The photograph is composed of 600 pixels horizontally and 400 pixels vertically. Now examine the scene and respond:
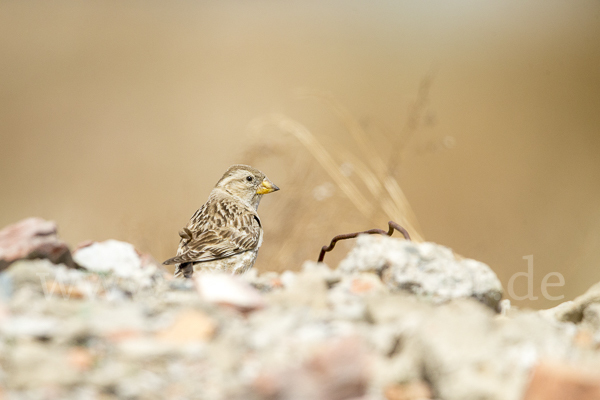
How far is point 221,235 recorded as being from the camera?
347 cm

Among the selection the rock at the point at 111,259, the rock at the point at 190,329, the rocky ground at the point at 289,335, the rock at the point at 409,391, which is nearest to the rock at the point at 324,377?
the rocky ground at the point at 289,335

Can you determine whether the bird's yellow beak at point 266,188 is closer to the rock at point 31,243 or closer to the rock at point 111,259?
the rock at point 111,259

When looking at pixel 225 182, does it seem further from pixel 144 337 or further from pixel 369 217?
pixel 144 337

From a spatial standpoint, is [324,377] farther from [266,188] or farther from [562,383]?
[266,188]

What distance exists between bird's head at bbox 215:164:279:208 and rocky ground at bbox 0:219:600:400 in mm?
2117

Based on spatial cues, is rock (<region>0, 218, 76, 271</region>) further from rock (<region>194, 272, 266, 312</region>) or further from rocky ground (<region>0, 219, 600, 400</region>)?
rock (<region>194, 272, 266, 312</region>)

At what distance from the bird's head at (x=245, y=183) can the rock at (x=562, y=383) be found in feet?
9.50

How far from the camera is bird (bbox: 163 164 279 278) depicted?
3.29m

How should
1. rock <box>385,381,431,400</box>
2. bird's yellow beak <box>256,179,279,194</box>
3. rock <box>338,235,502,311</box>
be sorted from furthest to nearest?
bird's yellow beak <box>256,179,279,194</box> → rock <box>338,235,502,311</box> → rock <box>385,381,431,400</box>

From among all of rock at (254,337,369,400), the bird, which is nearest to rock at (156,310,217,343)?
rock at (254,337,369,400)

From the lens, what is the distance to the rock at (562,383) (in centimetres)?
119

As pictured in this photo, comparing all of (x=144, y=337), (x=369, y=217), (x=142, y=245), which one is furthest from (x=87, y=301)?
(x=142, y=245)

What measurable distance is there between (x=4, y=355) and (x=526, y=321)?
126 cm

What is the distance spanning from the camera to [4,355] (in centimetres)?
127
